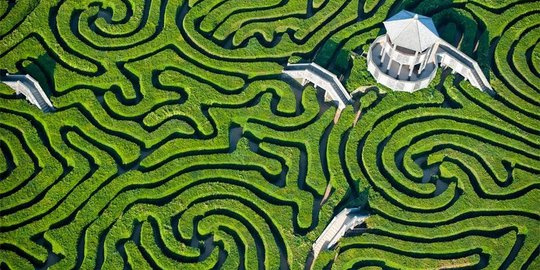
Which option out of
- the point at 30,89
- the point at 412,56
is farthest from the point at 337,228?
the point at 30,89

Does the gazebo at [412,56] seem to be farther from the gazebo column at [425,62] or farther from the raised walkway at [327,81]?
the raised walkway at [327,81]

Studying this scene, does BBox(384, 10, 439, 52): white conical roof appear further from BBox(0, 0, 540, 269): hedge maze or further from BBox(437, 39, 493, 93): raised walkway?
BBox(0, 0, 540, 269): hedge maze

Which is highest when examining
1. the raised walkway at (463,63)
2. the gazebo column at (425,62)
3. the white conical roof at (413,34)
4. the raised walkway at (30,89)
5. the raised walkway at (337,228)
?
the raised walkway at (30,89)

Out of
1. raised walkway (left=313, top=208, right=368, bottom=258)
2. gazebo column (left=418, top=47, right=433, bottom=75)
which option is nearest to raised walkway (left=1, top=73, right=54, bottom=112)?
raised walkway (left=313, top=208, right=368, bottom=258)

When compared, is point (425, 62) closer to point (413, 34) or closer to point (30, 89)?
point (413, 34)

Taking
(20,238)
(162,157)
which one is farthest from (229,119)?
(20,238)

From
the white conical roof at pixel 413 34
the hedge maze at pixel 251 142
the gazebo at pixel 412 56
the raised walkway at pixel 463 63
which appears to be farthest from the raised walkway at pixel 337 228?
the raised walkway at pixel 463 63
